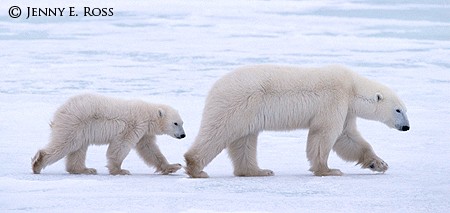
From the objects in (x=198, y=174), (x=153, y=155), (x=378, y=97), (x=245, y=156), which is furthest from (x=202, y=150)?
(x=378, y=97)

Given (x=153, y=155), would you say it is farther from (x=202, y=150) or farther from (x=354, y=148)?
(x=354, y=148)

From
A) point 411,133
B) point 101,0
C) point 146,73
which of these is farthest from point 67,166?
point 101,0

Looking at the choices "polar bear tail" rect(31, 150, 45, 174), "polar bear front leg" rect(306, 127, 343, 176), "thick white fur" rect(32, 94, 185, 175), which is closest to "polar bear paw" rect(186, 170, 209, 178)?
"thick white fur" rect(32, 94, 185, 175)

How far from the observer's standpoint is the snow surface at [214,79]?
431 cm

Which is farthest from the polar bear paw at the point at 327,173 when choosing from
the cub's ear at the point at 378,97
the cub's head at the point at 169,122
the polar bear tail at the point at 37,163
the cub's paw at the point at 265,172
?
the polar bear tail at the point at 37,163

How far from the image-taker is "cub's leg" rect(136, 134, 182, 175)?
5.87 meters

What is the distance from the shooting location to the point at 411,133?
7129 millimetres

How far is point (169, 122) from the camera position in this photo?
6.03 m

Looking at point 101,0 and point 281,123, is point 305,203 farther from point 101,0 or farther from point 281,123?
point 101,0

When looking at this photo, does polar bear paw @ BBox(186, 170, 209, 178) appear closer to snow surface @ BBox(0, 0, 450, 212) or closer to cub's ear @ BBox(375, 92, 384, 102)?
snow surface @ BBox(0, 0, 450, 212)

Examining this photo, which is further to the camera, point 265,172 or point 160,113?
point 160,113

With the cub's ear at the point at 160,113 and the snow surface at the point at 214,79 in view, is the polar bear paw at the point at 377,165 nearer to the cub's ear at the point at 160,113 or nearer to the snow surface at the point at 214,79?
the snow surface at the point at 214,79

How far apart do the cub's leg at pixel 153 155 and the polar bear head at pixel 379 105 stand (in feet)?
4.32

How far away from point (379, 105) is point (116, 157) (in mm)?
1805
